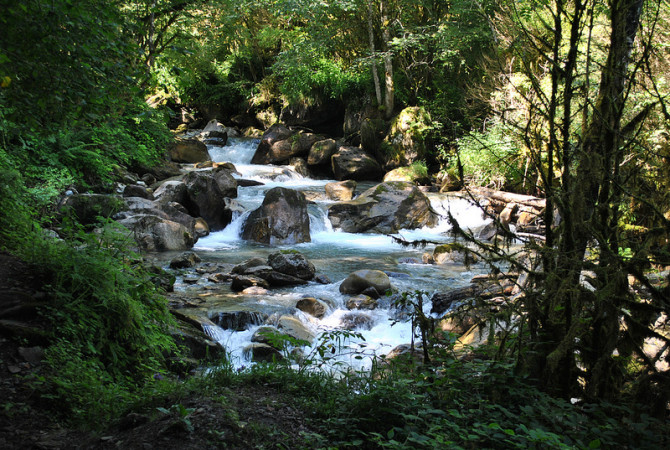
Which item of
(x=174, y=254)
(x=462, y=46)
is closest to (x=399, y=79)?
(x=462, y=46)

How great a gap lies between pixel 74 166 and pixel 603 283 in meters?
11.3

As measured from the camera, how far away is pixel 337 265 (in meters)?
10.7

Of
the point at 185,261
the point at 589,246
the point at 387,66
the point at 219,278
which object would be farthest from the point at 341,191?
the point at 589,246

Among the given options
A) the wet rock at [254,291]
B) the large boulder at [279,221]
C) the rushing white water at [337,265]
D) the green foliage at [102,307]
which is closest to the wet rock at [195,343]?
the rushing white water at [337,265]

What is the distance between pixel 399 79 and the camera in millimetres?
22344

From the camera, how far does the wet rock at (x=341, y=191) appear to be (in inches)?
649

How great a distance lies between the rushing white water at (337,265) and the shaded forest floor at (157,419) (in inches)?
36.2

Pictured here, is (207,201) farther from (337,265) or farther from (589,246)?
(589,246)

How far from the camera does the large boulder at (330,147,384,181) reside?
785 inches

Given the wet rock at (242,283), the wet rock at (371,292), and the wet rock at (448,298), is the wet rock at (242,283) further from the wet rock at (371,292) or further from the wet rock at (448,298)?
the wet rock at (448,298)

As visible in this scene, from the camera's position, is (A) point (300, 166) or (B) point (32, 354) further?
(A) point (300, 166)

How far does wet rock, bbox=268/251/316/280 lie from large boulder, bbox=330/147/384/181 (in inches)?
421

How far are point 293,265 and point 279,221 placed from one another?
3.54 metres

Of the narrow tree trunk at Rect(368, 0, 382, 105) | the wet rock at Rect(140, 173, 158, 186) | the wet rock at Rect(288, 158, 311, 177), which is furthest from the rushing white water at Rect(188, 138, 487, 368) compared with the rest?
the narrow tree trunk at Rect(368, 0, 382, 105)
